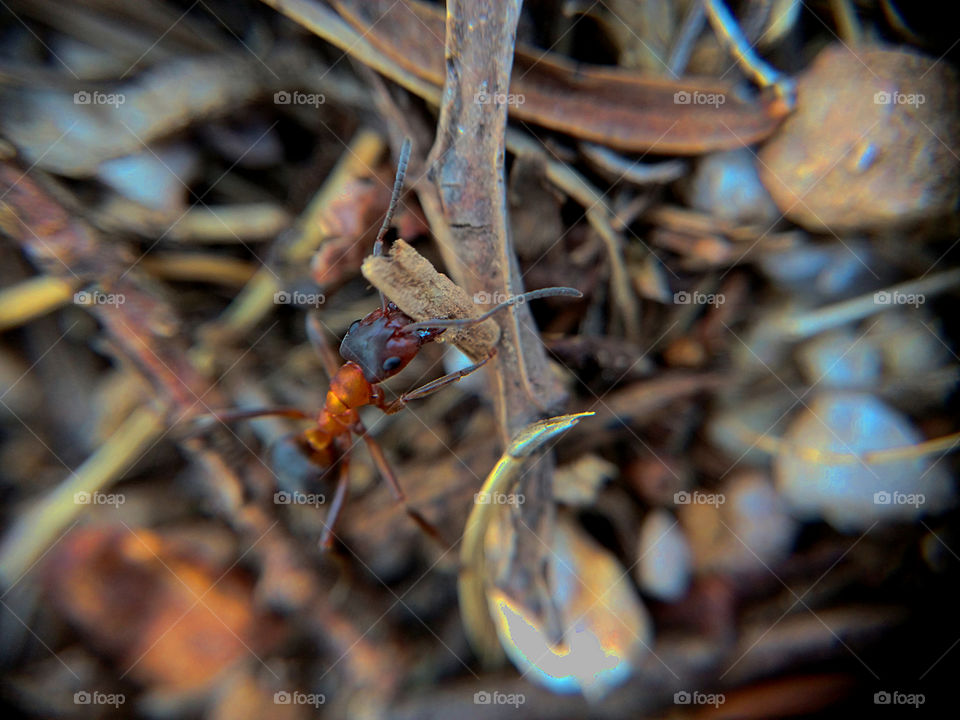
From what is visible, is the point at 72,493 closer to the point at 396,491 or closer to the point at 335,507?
the point at 335,507

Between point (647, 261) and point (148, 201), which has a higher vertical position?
point (148, 201)

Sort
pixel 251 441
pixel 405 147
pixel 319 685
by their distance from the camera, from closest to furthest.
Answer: pixel 405 147, pixel 319 685, pixel 251 441

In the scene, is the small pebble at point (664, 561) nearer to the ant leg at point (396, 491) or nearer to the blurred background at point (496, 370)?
the blurred background at point (496, 370)

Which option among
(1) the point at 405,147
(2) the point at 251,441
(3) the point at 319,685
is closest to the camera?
(1) the point at 405,147

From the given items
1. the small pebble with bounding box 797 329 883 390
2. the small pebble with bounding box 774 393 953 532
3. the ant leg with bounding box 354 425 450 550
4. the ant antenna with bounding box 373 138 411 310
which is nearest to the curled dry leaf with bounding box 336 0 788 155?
the ant antenna with bounding box 373 138 411 310

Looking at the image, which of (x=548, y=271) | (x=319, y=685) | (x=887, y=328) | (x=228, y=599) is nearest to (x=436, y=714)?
(x=319, y=685)

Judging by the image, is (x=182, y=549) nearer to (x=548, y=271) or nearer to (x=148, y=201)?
(x=148, y=201)

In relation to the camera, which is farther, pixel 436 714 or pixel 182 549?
pixel 182 549
